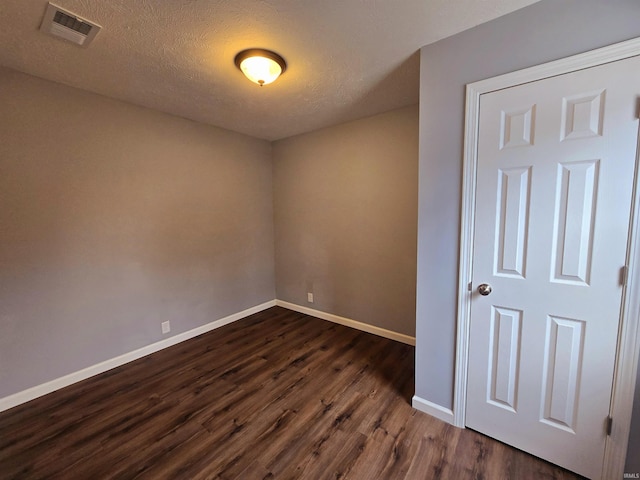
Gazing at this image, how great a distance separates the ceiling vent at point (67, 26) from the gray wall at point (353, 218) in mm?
2276

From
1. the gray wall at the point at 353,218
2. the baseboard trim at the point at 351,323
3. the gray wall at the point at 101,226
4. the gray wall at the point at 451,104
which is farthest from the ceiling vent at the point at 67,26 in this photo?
the baseboard trim at the point at 351,323

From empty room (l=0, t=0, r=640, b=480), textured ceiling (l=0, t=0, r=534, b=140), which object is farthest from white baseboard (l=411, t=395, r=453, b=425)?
textured ceiling (l=0, t=0, r=534, b=140)

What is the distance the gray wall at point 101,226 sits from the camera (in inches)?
78.5

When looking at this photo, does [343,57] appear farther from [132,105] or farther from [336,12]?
[132,105]

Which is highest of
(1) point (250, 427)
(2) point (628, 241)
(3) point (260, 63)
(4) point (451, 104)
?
(3) point (260, 63)

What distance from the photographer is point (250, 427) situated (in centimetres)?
178

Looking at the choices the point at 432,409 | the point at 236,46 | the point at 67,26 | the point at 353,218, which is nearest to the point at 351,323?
the point at 353,218

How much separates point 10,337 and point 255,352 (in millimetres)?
1895

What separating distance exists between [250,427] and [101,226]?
7.09 ft

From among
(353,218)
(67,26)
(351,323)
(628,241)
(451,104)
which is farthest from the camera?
(351,323)

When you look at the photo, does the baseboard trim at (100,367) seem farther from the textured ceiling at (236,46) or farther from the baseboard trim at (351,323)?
the textured ceiling at (236,46)

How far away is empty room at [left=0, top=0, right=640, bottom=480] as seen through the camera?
4.33 ft

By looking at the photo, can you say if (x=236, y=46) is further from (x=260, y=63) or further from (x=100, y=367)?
(x=100, y=367)

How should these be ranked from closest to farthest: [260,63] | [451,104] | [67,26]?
[67,26] → [451,104] → [260,63]
